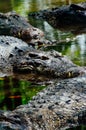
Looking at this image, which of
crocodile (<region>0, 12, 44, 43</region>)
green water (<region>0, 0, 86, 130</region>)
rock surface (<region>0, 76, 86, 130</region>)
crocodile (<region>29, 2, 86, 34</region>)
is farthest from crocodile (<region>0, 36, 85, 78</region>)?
crocodile (<region>29, 2, 86, 34</region>)

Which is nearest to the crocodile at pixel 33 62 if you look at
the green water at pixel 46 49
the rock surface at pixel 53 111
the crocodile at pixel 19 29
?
the green water at pixel 46 49

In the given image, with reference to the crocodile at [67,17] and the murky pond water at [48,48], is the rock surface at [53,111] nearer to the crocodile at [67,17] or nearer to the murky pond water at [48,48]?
the murky pond water at [48,48]

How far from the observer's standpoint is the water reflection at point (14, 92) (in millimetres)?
5055

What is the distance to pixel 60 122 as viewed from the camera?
4309mm

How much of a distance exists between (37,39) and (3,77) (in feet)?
11.9

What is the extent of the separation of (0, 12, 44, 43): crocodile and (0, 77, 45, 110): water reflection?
3.85m

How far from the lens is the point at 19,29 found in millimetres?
10758

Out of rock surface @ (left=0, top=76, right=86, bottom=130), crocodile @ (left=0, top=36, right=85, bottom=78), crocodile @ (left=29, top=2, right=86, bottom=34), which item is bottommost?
crocodile @ (left=29, top=2, right=86, bottom=34)

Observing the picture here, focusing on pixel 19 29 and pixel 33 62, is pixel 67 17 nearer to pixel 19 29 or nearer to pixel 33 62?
pixel 19 29

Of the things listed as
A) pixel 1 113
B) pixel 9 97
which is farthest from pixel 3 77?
pixel 1 113

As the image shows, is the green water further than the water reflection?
Yes

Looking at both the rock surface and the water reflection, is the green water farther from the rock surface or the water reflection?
the rock surface

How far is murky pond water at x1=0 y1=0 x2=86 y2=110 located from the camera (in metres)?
5.33

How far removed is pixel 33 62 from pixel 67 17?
21.1 ft
